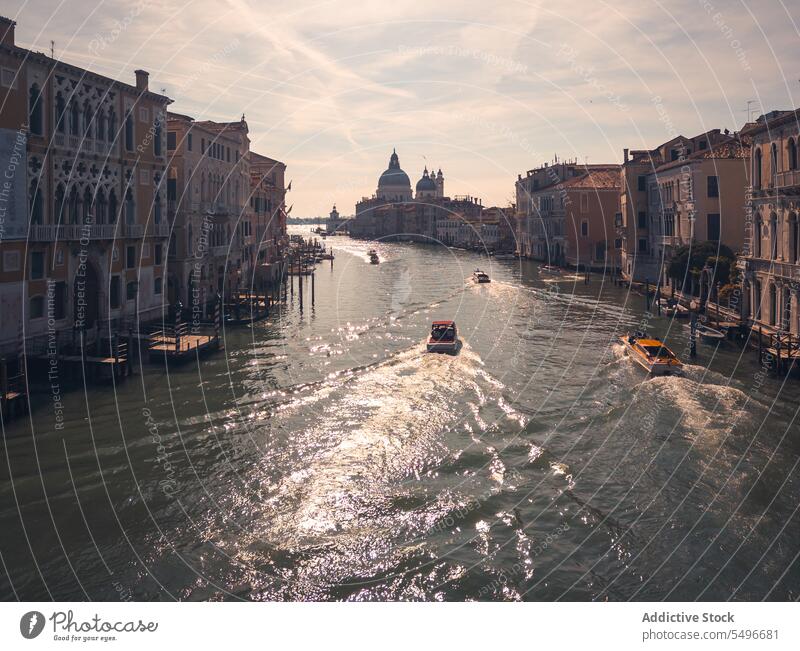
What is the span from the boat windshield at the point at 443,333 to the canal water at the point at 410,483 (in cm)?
219

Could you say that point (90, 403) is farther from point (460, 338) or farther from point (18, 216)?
point (460, 338)

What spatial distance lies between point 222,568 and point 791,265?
26849 mm

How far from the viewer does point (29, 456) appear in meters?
18.9

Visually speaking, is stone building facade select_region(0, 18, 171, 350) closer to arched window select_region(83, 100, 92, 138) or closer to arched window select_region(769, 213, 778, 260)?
arched window select_region(83, 100, 92, 138)

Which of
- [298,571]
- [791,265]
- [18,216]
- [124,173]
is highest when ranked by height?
[124,173]

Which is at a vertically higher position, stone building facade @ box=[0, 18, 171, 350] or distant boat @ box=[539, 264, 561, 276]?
stone building facade @ box=[0, 18, 171, 350]

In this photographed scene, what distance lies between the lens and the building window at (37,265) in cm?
2747

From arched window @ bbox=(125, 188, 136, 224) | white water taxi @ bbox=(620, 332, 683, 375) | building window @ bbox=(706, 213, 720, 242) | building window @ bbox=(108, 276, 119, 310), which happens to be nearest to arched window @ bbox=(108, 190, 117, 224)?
arched window @ bbox=(125, 188, 136, 224)

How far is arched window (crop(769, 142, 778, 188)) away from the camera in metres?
30.9

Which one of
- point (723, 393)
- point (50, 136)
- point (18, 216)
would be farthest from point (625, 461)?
point (50, 136)

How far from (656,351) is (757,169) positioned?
38.6 ft

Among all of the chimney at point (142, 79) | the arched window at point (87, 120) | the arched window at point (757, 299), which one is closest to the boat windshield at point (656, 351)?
the arched window at point (757, 299)

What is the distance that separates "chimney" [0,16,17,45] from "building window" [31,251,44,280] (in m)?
8.02

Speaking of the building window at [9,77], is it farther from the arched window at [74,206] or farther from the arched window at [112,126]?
the arched window at [112,126]
